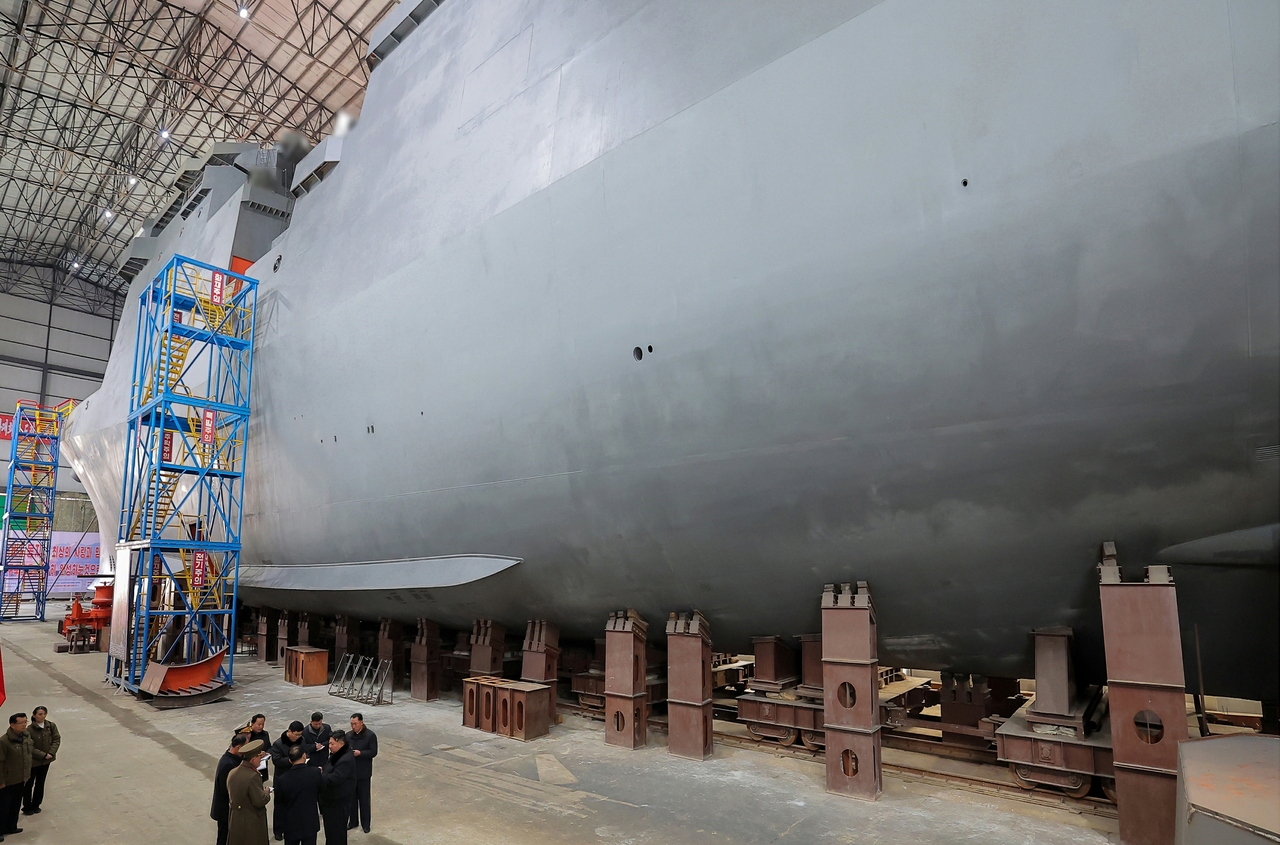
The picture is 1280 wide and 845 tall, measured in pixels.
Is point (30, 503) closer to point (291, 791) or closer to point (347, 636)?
point (347, 636)

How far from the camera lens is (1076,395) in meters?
4.48

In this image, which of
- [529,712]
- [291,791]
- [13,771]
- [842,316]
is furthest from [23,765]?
[842,316]

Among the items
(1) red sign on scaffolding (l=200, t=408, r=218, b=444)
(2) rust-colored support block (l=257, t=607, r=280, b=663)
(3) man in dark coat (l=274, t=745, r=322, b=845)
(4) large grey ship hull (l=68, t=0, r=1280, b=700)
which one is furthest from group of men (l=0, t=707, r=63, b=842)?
(2) rust-colored support block (l=257, t=607, r=280, b=663)

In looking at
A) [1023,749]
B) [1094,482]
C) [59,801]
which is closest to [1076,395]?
[1094,482]

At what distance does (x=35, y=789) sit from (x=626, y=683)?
5.06 m

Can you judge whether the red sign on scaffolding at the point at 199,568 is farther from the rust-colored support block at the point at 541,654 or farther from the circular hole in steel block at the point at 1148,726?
the circular hole in steel block at the point at 1148,726

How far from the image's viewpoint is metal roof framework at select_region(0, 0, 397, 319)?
20000 millimetres

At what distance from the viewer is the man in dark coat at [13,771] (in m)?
5.15

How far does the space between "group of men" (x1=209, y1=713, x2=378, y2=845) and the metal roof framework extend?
2013 cm

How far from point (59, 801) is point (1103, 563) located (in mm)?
8524

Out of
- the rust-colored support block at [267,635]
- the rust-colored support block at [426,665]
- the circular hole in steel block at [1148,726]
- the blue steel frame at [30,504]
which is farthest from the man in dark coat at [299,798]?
the blue steel frame at [30,504]

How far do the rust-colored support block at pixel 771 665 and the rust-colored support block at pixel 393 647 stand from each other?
21.5 feet

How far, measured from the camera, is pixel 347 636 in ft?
40.8

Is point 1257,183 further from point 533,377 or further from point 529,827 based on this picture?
point 529,827
